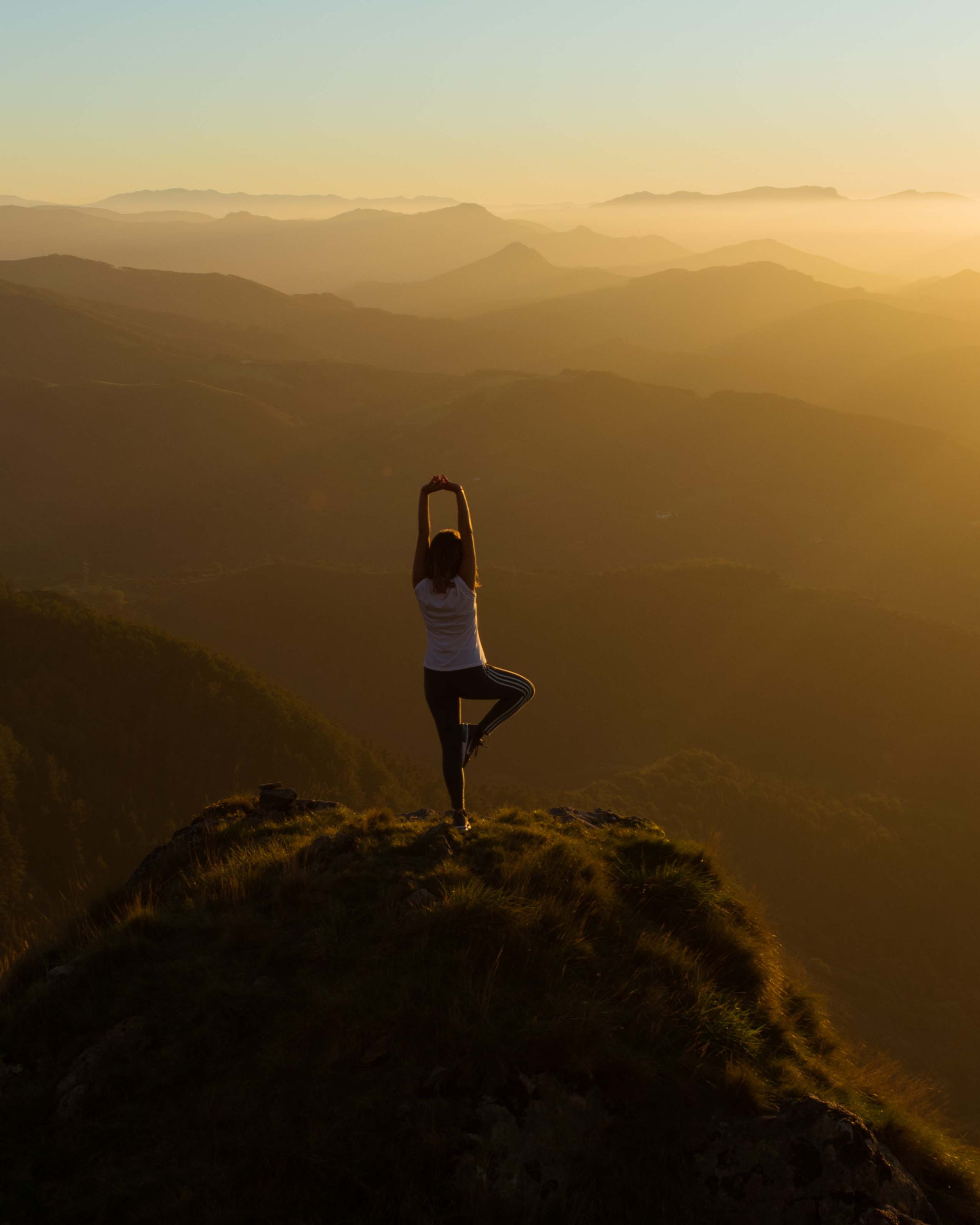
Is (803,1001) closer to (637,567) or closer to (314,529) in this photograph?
(637,567)

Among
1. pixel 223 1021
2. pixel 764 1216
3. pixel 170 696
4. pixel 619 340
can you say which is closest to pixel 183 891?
pixel 223 1021

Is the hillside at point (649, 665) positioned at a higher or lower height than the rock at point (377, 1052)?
lower

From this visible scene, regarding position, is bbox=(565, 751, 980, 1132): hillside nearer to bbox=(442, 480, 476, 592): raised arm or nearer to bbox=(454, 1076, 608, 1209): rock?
bbox=(442, 480, 476, 592): raised arm

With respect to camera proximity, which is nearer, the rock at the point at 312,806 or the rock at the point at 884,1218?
the rock at the point at 884,1218

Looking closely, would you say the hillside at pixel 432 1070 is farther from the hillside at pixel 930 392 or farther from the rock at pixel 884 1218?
the hillside at pixel 930 392

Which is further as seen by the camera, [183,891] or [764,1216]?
[183,891]

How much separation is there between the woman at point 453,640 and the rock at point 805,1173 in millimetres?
2789

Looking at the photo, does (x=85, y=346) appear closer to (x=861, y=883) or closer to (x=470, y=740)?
(x=861, y=883)

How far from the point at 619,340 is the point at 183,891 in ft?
644

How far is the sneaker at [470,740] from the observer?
6.38 m

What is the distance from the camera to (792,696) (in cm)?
4206

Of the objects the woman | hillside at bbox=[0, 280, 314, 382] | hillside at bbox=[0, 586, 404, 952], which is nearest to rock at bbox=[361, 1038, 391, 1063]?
the woman

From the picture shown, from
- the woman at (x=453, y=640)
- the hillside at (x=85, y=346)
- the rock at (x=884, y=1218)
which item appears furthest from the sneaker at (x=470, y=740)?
the hillside at (x=85, y=346)

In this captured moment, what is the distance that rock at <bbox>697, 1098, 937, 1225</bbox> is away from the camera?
3531mm
